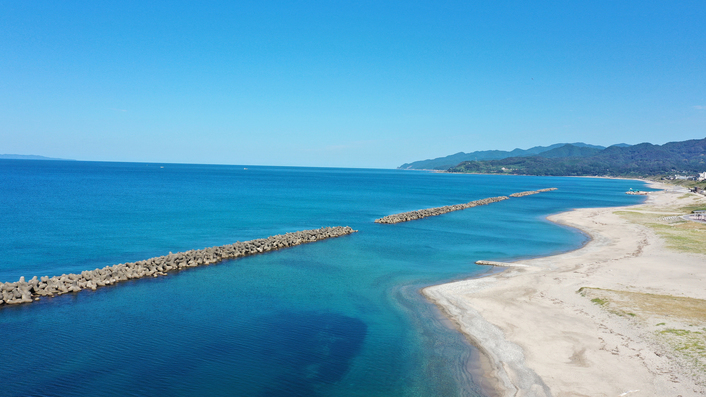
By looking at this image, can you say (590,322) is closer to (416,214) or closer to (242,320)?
(242,320)

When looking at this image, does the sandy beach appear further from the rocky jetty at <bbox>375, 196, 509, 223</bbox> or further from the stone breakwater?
the rocky jetty at <bbox>375, 196, 509, 223</bbox>

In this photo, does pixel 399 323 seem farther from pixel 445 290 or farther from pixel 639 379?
pixel 639 379

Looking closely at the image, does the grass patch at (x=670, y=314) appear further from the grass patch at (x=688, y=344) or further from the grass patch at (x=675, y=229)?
the grass patch at (x=675, y=229)

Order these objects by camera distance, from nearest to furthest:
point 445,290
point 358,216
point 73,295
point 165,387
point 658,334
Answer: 1. point 165,387
2. point 658,334
3. point 73,295
4. point 445,290
5. point 358,216

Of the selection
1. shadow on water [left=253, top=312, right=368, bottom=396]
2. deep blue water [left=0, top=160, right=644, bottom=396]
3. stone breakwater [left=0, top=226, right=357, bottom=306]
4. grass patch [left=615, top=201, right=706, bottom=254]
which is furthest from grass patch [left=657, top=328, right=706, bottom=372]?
stone breakwater [left=0, top=226, right=357, bottom=306]

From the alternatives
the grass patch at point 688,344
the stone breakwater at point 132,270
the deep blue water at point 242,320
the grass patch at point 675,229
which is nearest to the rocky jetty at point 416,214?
the deep blue water at point 242,320

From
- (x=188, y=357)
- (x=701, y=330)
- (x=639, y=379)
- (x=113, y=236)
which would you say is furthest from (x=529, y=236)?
(x=113, y=236)

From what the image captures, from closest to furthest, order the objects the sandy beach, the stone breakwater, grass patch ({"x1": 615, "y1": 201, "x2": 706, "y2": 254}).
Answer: the sandy beach, the stone breakwater, grass patch ({"x1": 615, "y1": 201, "x2": 706, "y2": 254})
